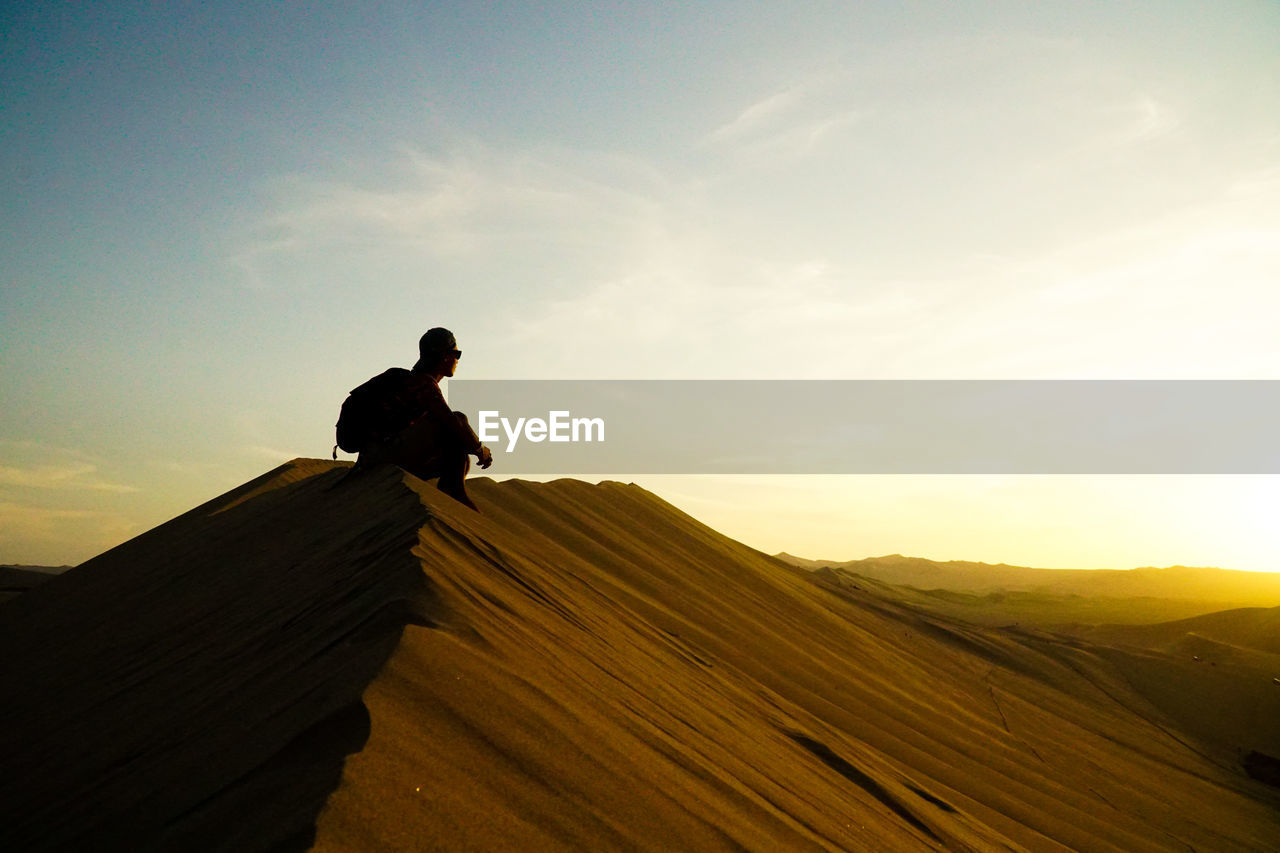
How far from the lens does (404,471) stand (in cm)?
576

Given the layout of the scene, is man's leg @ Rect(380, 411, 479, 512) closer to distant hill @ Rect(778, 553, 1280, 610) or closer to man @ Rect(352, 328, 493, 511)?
man @ Rect(352, 328, 493, 511)

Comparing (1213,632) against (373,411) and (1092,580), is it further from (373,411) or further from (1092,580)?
(1092,580)

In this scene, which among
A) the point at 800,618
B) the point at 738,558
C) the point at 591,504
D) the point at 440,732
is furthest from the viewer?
the point at 738,558

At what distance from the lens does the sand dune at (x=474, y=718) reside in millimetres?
1909

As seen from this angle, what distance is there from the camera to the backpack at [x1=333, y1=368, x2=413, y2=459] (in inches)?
214

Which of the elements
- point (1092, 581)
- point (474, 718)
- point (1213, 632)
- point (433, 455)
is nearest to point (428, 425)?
point (433, 455)

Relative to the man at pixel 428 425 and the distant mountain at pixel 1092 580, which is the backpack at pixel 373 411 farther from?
the distant mountain at pixel 1092 580

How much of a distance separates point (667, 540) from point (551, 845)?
9.61 metres

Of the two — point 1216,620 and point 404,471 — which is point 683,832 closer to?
point 404,471

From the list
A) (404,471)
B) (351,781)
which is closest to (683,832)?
(351,781)

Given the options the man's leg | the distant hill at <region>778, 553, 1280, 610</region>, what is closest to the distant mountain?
the distant hill at <region>778, 553, 1280, 610</region>

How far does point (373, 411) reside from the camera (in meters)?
5.54

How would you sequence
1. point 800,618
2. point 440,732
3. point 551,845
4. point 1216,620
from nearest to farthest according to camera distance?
point 551,845, point 440,732, point 800,618, point 1216,620

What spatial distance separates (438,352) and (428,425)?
1.72 ft
